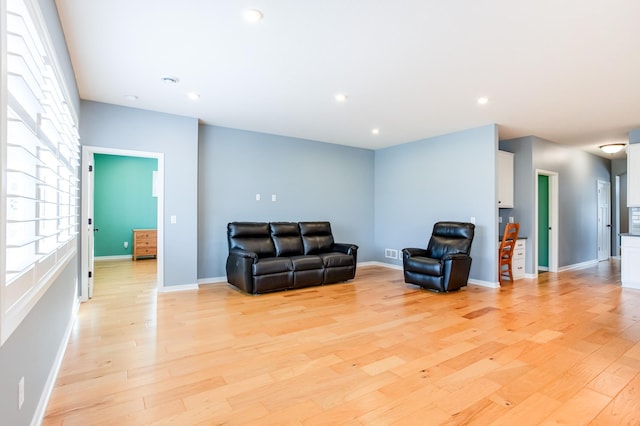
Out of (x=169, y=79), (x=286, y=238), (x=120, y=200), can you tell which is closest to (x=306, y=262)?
(x=286, y=238)

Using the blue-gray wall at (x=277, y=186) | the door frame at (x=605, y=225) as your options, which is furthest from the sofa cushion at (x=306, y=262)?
the door frame at (x=605, y=225)

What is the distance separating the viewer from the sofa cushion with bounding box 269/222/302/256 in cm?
536

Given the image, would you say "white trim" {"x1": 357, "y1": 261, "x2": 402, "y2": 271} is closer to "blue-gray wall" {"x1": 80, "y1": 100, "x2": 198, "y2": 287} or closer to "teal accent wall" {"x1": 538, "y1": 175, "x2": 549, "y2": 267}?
"teal accent wall" {"x1": 538, "y1": 175, "x2": 549, "y2": 267}

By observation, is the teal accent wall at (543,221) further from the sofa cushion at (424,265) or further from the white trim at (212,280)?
the white trim at (212,280)

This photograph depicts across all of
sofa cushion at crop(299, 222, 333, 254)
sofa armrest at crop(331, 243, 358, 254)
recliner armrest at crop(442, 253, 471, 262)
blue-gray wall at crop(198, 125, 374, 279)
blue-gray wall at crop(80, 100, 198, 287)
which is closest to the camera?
blue-gray wall at crop(80, 100, 198, 287)

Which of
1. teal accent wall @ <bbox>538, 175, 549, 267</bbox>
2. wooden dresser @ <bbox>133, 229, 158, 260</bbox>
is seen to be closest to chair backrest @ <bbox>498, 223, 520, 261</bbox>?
teal accent wall @ <bbox>538, 175, 549, 267</bbox>

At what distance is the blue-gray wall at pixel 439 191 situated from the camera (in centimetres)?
523

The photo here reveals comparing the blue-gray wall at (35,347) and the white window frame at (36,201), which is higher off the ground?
the white window frame at (36,201)

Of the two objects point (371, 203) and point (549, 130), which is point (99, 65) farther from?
point (549, 130)

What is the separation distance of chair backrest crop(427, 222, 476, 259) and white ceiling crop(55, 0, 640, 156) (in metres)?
1.64

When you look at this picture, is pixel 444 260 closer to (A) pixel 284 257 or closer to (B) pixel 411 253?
(B) pixel 411 253

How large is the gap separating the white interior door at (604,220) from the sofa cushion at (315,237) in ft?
21.7

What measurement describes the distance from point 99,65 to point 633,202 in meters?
7.56

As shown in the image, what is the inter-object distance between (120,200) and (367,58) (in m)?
7.30
